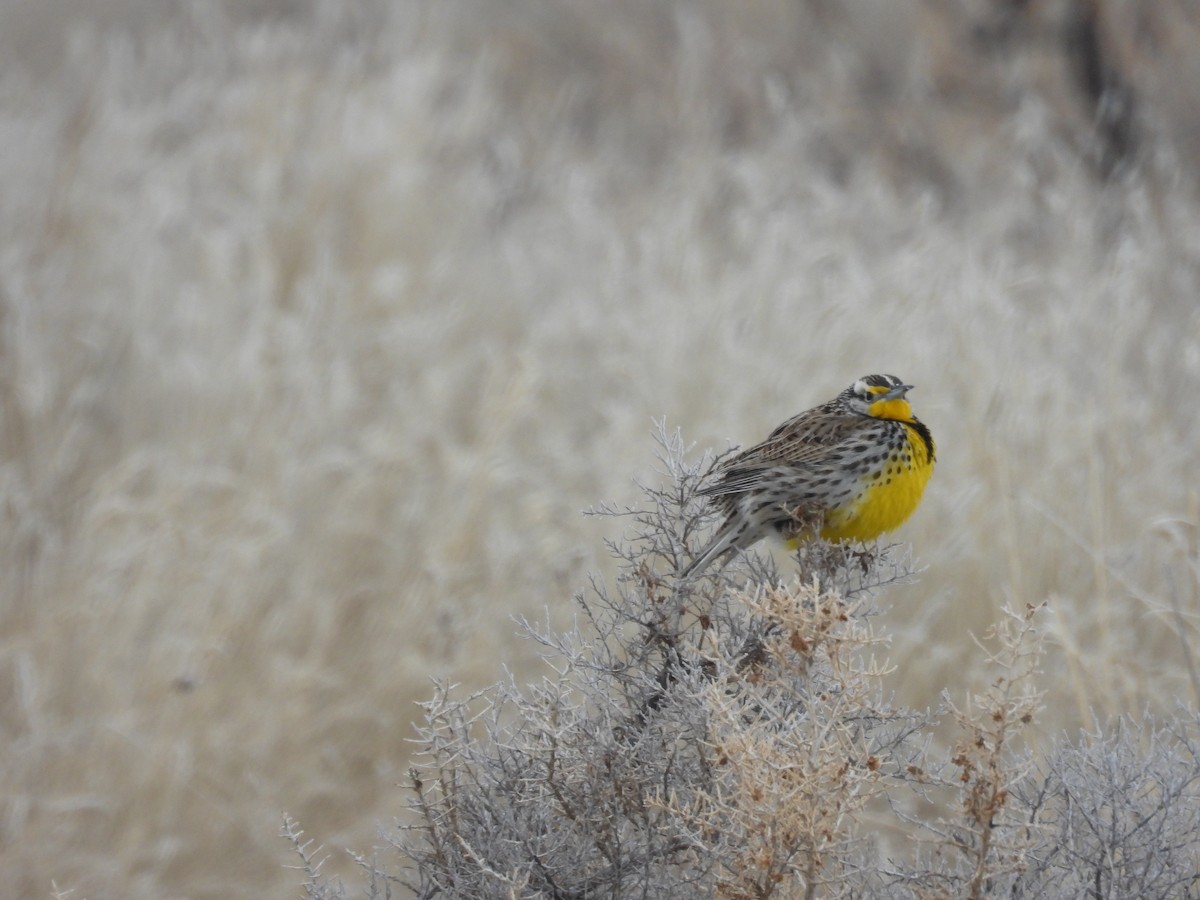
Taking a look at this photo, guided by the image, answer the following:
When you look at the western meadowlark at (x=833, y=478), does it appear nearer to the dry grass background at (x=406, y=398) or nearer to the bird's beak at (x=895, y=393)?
the bird's beak at (x=895, y=393)

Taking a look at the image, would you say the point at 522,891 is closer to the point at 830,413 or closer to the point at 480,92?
the point at 830,413

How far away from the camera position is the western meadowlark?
2342 mm

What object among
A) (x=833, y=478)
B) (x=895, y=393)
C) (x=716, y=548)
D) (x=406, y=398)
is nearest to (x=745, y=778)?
(x=716, y=548)

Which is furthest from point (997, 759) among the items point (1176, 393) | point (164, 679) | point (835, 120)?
point (835, 120)

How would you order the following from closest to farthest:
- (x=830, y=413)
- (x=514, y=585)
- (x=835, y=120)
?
(x=830, y=413) < (x=514, y=585) < (x=835, y=120)

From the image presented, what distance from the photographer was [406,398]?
490cm

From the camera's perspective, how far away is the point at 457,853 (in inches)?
62.8

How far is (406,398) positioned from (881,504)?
8.97 ft

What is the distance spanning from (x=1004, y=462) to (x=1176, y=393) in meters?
1.59

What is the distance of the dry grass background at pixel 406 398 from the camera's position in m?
3.68

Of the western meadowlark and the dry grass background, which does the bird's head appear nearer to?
the western meadowlark

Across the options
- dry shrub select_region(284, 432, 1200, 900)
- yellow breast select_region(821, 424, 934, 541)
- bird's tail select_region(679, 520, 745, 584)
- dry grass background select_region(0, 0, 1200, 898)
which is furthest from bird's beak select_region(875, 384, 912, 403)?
dry shrub select_region(284, 432, 1200, 900)

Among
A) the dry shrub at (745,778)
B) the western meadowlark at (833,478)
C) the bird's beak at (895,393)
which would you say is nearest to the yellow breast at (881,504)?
the western meadowlark at (833,478)

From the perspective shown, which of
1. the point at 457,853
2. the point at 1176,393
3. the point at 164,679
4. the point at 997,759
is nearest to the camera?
the point at 997,759
